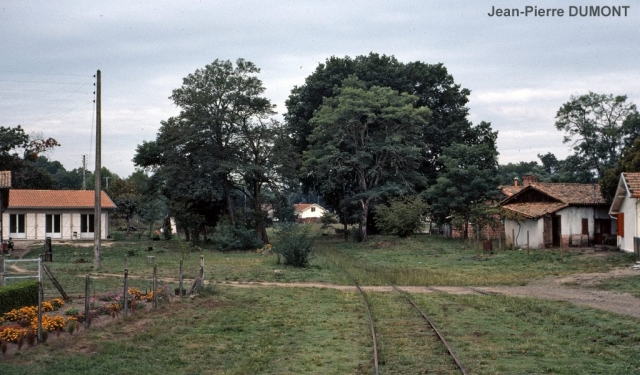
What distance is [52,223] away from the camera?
5447cm

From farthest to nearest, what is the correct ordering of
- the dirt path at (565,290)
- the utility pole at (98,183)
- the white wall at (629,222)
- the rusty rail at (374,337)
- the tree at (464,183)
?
the tree at (464,183), the white wall at (629,222), the utility pole at (98,183), the dirt path at (565,290), the rusty rail at (374,337)

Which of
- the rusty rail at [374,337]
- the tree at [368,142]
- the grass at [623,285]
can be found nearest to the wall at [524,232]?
the tree at [368,142]

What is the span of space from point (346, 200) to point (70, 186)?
86284mm

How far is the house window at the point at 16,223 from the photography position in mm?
53344

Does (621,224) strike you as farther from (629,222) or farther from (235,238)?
(235,238)

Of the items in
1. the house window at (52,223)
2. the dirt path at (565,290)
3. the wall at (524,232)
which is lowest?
the dirt path at (565,290)

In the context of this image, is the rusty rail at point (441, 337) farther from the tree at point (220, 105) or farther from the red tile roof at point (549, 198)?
the tree at point (220, 105)

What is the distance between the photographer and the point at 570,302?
19.6 meters

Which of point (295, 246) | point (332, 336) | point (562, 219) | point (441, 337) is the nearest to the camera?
point (441, 337)

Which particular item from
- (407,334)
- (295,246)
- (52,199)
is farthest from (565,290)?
(52,199)

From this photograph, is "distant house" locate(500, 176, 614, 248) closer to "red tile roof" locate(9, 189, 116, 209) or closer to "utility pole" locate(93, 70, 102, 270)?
"utility pole" locate(93, 70, 102, 270)

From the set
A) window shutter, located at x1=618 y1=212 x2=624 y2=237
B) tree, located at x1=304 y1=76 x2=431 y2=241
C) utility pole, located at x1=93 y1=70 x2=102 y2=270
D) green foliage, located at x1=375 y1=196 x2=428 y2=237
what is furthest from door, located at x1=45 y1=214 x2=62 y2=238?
window shutter, located at x1=618 y1=212 x2=624 y2=237

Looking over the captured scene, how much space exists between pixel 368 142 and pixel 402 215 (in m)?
6.88

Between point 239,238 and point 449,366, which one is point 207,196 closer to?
point 239,238
